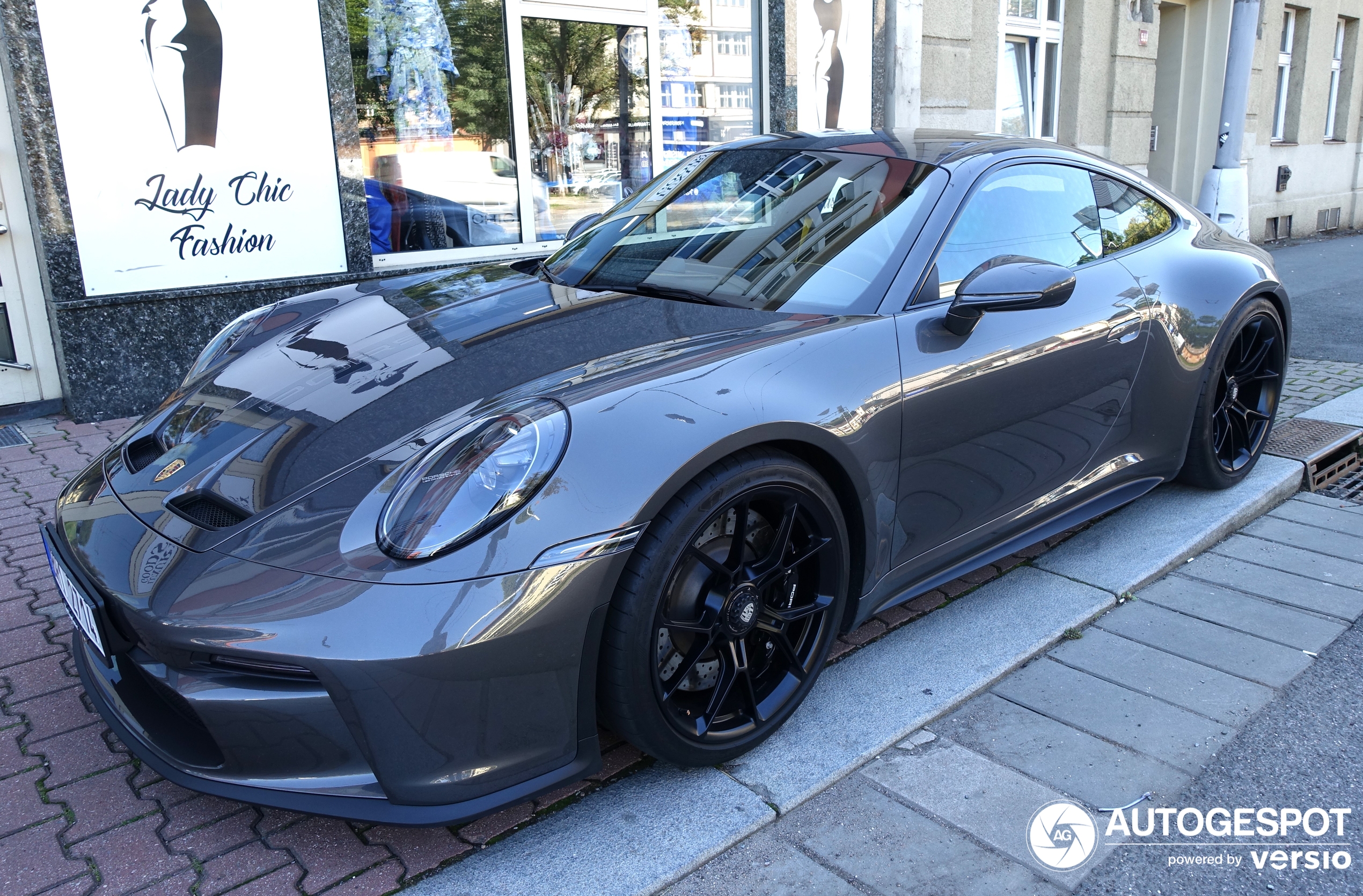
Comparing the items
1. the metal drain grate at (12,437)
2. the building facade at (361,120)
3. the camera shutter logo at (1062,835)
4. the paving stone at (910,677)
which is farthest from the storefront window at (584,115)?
the camera shutter logo at (1062,835)

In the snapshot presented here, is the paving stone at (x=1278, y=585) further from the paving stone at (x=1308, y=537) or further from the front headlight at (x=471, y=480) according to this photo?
the front headlight at (x=471, y=480)

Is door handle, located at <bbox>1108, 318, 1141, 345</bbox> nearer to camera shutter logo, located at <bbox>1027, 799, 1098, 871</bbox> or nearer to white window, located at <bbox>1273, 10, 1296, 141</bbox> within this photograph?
camera shutter logo, located at <bbox>1027, 799, 1098, 871</bbox>

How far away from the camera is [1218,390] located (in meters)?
3.65

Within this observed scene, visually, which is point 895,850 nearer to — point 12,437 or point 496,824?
point 496,824

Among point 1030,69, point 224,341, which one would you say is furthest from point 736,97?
point 224,341

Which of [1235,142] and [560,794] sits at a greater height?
[1235,142]

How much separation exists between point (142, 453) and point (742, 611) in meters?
1.52

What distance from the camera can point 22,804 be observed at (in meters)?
2.10

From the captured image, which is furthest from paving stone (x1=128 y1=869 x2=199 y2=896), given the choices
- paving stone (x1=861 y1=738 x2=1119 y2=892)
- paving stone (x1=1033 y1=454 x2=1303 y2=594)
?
paving stone (x1=1033 y1=454 x2=1303 y2=594)

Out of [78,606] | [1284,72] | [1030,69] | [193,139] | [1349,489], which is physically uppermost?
[1284,72]

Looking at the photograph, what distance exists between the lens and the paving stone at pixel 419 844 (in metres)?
1.94

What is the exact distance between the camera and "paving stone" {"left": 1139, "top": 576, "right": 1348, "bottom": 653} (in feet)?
9.35

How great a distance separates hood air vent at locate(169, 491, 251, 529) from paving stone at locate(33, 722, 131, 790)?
66 centimetres

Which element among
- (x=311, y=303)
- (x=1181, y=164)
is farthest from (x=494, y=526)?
(x=1181, y=164)
